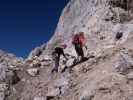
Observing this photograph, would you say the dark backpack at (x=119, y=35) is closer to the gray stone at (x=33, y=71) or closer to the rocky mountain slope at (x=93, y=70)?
the rocky mountain slope at (x=93, y=70)

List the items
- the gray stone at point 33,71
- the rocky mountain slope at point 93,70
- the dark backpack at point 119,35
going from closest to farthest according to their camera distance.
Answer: the rocky mountain slope at point 93,70 → the dark backpack at point 119,35 → the gray stone at point 33,71

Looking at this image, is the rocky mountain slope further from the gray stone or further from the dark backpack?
the dark backpack

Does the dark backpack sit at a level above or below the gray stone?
above

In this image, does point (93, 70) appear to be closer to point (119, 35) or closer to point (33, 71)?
point (119, 35)

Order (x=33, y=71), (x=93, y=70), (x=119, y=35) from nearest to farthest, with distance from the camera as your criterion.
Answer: (x=93, y=70)
(x=119, y=35)
(x=33, y=71)

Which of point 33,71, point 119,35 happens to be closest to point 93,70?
point 119,35

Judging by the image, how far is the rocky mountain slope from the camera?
57.6ft

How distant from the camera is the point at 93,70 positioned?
20.9 meters

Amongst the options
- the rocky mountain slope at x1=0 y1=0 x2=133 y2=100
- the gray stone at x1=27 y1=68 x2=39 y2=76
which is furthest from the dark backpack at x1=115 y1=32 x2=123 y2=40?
the gray stone at x1=27 y1=68 x2=39 y2=76

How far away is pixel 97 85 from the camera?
17766 millimetres

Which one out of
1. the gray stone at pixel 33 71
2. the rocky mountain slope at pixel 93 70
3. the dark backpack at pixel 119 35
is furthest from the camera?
the gray stone at pixel 33 71

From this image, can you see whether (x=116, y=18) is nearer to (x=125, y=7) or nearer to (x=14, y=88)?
(x=125, y=7)

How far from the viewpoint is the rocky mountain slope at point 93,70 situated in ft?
57.6

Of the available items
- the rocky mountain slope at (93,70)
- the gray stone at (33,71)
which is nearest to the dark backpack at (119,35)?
the rocky mountain slope at (93,70)
